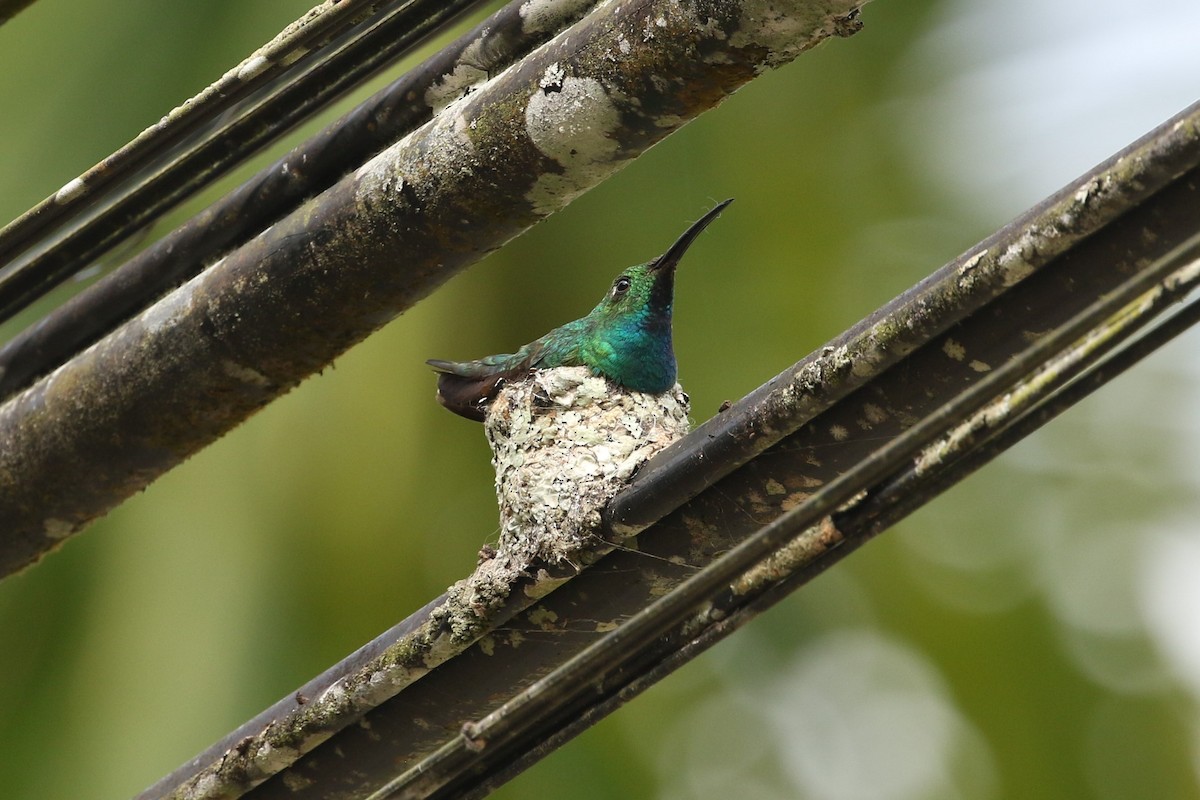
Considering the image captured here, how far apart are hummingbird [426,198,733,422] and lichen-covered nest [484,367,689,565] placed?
1.8 inches

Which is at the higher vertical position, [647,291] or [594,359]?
[647,291]

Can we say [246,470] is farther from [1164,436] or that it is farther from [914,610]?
[1164,436]

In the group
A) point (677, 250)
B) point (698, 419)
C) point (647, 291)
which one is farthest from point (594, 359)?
point (698, 419)

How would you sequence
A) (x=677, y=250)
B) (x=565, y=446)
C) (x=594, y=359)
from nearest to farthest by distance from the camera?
1. (x=565, y=446)
2. (x=594, y=359)
3. (x=677, y=250)

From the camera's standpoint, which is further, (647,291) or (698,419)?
(698,419)

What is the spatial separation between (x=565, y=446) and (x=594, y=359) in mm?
552

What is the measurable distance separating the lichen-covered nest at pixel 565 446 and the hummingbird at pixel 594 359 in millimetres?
45

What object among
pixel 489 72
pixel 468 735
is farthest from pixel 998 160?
pixel 468 735

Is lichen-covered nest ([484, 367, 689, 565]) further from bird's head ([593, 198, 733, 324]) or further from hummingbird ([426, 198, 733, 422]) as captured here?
bird's head ([593, 198, 733, 324])

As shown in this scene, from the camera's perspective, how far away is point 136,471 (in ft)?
10.8

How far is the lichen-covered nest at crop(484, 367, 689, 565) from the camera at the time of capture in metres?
2.68

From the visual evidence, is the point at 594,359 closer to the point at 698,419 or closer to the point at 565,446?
the point at 565,446

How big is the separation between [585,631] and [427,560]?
4766 millimetres

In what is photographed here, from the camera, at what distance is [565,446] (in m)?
3.71
